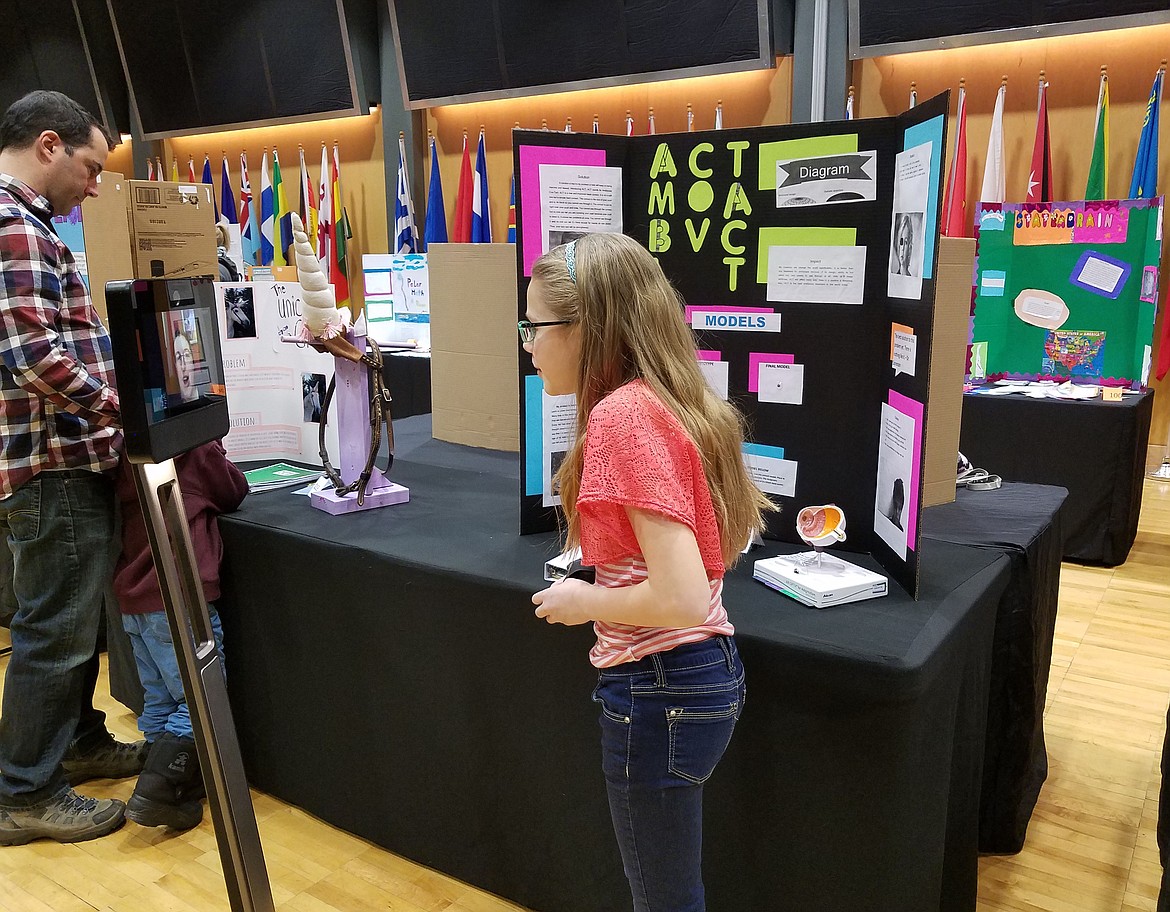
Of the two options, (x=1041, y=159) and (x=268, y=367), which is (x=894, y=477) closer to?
(x=268, y=367)

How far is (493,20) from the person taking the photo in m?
6.11

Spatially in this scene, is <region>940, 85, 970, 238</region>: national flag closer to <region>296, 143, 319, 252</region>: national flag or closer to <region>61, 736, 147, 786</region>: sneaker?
<region>61, 736, 147, 786</region>: sneaker

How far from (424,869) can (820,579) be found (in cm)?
108

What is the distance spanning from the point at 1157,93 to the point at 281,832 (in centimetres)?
476

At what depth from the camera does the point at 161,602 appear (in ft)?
7.16

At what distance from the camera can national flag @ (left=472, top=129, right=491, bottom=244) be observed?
263 inches

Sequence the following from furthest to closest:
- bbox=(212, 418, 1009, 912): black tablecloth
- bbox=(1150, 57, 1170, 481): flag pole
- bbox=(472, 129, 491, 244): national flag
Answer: bbox=(472, 129, 491, 244): national flag
bbox=(1150, 57, 1170, 481): flag pole
bbox=(212, 418, 1009, 912): black tablecloth

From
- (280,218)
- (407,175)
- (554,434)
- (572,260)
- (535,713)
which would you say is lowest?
(535,713)

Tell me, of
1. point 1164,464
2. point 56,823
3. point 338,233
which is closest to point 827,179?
point 56,823

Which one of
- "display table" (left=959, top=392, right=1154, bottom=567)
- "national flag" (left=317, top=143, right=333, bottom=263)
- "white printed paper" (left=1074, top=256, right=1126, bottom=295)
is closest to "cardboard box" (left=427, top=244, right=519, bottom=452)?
"display table" (left=959, top=392, right=1154, bottom=567)

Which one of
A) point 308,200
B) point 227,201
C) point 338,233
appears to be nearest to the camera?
point 338,233

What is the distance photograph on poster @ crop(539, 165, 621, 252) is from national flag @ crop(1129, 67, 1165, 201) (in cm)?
352

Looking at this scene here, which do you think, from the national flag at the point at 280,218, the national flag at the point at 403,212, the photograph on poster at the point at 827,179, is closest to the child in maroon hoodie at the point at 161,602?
the photograph on poster at the point at 827,179

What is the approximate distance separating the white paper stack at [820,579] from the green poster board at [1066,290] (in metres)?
3.06
